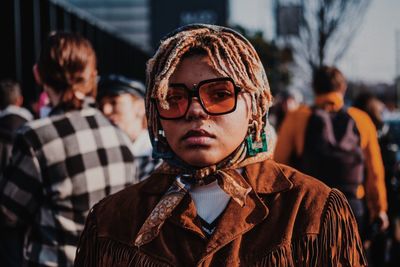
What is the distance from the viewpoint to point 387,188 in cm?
695

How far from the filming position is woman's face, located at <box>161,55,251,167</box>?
1.91 m

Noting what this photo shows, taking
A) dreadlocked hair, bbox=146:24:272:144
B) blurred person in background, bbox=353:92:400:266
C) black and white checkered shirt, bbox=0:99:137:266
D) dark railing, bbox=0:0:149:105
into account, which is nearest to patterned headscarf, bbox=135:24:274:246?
dreadlocked hair, bbox=146:24:272:144

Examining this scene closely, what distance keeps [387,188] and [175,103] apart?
17.9 ft

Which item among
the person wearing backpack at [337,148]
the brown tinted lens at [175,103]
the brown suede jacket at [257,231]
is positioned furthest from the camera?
the person wearing backpack at [337,148]

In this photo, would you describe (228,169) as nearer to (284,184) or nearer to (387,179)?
(284,184)

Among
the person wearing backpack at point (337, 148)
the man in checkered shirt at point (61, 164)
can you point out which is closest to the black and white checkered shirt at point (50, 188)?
the man in checkered shirt at point (61, 164)

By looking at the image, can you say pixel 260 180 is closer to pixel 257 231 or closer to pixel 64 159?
pixel 257 231

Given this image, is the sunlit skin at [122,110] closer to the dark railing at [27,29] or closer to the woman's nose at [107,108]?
the woman's nose at [107,108]

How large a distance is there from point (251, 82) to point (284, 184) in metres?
0.32

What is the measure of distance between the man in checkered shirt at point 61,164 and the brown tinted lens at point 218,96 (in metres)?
1.23

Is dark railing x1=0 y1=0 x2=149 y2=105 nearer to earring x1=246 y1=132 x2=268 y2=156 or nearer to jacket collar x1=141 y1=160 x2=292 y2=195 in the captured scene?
jacket collar x1=141 y1=160 x2=292 y2=195

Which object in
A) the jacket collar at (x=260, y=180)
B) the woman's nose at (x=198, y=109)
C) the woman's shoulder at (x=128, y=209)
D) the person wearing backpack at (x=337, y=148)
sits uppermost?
the woman's nose at (x=198, y=109)

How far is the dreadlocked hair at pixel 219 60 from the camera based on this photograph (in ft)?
6.31

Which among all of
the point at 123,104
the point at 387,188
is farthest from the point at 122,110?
the point at 387,188
